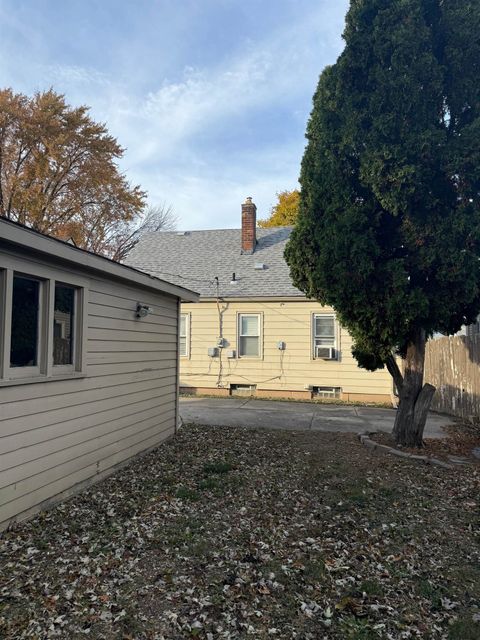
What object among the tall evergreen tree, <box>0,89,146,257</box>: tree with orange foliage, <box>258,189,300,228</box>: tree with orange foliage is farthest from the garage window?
<box>258,189,300,228</box>: tree with orange foliage

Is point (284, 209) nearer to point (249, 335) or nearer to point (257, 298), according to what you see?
point (257, 298)

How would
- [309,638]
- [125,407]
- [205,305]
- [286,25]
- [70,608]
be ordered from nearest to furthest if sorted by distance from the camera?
[309,638] < [70,608] < [125,407] < [286,25] < [205,305]

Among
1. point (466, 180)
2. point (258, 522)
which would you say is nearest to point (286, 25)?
point (466, 180)

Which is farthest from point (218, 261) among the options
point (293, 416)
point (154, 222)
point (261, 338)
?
point (154, 222)

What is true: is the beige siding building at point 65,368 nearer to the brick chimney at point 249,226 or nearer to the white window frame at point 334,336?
the white window frame at point 334,336

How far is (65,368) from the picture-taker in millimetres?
3908

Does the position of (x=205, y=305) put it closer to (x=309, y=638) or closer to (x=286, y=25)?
(x=286, y=25)

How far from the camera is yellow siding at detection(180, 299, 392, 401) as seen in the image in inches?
428

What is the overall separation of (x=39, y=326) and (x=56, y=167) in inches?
450

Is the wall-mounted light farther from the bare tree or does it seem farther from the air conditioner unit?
the bare tree

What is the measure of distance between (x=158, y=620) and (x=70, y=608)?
1.73 ft

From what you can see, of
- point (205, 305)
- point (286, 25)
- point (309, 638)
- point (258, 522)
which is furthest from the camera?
point (205, 305)

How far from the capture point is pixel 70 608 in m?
2.28

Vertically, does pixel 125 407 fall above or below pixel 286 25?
below
